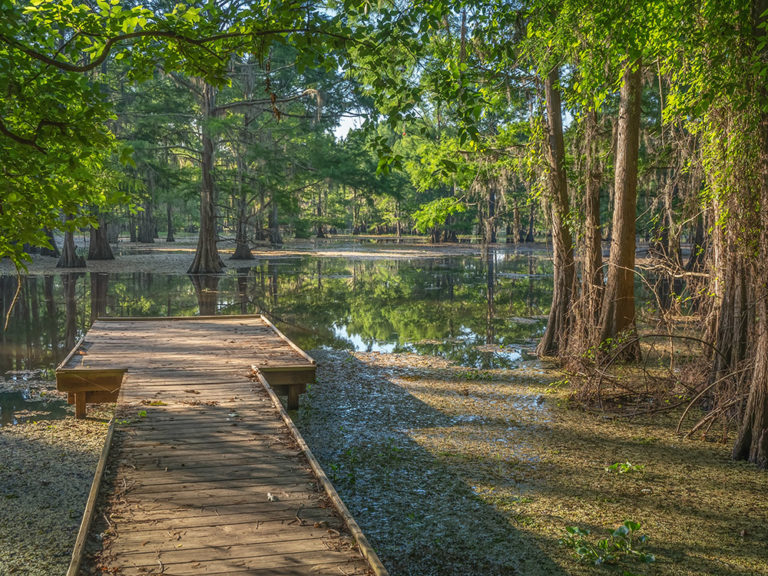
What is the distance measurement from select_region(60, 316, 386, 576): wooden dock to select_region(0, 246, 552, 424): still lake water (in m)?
2.74

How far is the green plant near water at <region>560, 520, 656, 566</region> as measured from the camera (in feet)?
15.0

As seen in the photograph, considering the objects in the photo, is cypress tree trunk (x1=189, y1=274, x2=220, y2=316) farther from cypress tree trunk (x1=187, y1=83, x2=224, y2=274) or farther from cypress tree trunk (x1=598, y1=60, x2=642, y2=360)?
cypress tree trunk (x1=598, y1=60, x2=642, y2=360)

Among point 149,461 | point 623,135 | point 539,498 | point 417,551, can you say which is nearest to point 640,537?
→ point 539,498

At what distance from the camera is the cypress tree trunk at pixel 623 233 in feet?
34.6

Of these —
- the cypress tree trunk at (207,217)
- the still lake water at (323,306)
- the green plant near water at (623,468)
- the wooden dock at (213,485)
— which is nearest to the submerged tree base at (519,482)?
the green plant near water at (623,468)

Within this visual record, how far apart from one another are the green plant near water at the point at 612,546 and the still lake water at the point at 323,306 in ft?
21.6

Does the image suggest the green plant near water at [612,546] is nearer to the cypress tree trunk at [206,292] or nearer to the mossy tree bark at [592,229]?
the mossy tree bark at [592,229]

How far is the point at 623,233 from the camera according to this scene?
1065cm

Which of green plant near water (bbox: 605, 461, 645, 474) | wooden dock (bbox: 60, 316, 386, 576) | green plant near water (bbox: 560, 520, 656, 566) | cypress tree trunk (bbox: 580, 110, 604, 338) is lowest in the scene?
green plant near water (bbox: 560, 520, 656, 566)

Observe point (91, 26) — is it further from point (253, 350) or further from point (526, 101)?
point (526, 101)

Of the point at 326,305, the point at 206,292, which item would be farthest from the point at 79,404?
the point at 206,292

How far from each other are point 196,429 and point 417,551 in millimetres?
2334

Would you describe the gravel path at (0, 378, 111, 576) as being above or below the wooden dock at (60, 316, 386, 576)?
below

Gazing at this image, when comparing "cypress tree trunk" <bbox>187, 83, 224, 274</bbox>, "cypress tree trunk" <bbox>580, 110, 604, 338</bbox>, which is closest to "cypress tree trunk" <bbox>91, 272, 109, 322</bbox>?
"cypress tree trunk" <bbox>187, 83, 224, 274</bbox>
